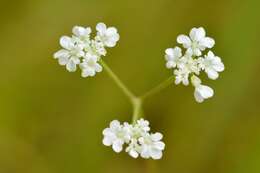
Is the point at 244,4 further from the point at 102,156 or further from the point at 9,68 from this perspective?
the point at 9,68

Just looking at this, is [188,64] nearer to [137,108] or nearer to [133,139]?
[137,108]

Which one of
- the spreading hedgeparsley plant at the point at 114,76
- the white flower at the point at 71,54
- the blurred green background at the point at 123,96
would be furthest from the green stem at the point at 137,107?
the blurred green background at the point at 123,96

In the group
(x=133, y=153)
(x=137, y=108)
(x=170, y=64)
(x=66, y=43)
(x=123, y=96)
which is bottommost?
(x=133, y=153)

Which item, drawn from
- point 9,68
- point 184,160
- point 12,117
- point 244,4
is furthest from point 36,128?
point 244,4

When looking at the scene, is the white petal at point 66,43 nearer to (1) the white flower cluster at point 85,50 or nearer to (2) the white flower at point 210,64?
(1) the white flower cluster at point 85,50

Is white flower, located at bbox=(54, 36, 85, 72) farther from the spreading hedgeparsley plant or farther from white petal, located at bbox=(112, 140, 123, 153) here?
white petal, located at bbox=(112, 140, 123, 153)

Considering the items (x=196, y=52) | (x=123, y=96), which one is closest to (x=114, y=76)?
(x=196, y=52)
